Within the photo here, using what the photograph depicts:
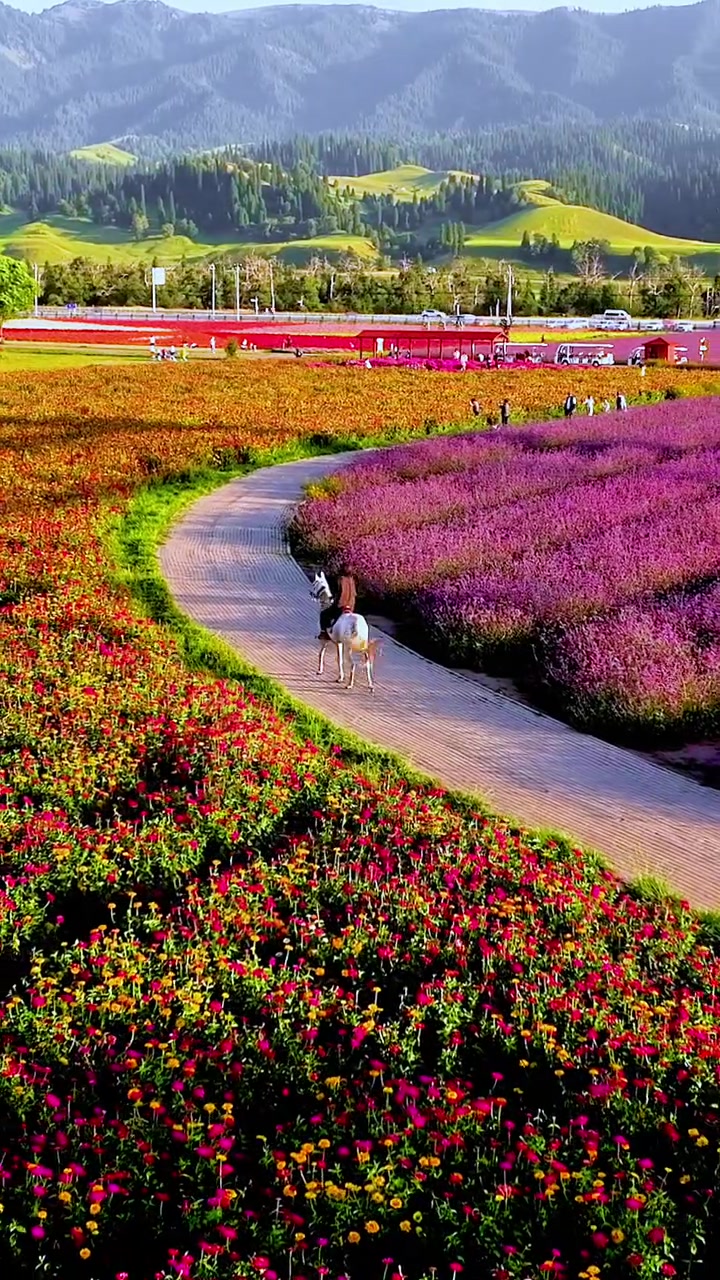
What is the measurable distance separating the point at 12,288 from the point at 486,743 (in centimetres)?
7156

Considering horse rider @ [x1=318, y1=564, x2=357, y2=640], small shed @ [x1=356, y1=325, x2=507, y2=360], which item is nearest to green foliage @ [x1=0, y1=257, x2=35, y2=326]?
small shed @ [x1=356, y1=325, x2=507, y2=360]

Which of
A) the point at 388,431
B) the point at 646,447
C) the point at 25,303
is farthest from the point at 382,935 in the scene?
the point at 25,303

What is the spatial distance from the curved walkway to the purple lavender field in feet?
2.08

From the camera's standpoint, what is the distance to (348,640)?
481 inches

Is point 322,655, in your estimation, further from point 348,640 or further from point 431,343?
point 431,343

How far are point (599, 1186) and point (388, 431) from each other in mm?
30319

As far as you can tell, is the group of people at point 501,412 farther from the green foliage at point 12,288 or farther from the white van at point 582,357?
the green foliage at point 12,288

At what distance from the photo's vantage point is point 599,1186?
211 inches

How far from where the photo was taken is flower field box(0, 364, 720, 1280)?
5234 mm

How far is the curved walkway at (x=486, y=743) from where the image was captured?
911cm

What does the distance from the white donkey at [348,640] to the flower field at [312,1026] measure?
1.70 metres

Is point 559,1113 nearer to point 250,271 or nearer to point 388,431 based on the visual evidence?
point 388,431

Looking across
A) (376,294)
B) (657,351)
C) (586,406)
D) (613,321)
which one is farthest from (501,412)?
(376,294)

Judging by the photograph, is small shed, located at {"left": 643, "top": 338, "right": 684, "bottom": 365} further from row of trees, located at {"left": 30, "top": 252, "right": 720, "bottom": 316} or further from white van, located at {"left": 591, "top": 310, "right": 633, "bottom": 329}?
row of trees, located at {"left": 30, "top": 252, "right": 720, "bottom": 316}
